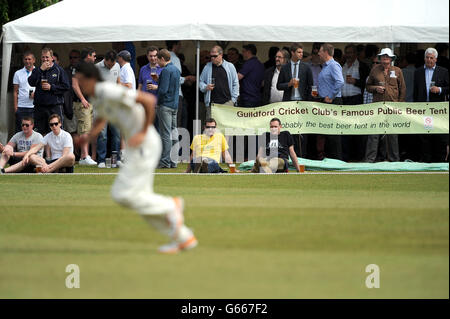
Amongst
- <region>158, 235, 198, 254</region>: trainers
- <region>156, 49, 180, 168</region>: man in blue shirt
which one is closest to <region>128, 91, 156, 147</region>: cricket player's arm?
<region>158, 235, 198, 254</region>: trainers

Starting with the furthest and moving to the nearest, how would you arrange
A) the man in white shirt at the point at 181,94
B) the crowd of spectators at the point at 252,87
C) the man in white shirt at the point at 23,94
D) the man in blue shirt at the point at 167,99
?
the man in white shirt at the point at 181,94 → the man in white shirt at the point at 23,94 → the crowd of spectators at the point at 252,87 → the man in blue shirt at the point at 167,99

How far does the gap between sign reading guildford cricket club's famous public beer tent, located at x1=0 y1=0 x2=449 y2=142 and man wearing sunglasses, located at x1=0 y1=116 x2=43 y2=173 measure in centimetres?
191

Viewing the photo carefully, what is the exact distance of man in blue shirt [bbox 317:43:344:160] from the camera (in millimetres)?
20328

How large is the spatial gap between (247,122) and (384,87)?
2.99 meters

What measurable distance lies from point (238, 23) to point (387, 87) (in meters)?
3.43

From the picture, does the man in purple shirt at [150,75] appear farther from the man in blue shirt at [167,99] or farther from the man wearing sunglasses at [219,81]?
the man wearing sunglasses at [219,81]

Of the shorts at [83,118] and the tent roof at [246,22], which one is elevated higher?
the tent roof at [246,22]

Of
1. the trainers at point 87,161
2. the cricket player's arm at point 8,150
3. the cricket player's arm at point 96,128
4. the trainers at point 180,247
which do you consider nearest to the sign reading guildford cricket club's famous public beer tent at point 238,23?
the trainers at point 87,161

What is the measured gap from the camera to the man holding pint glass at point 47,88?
65.5ft

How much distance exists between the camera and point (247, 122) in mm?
20000

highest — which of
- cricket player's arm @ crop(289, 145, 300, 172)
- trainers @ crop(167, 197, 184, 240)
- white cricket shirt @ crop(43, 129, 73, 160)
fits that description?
trainers @ crop(167, 197, 184, 240)

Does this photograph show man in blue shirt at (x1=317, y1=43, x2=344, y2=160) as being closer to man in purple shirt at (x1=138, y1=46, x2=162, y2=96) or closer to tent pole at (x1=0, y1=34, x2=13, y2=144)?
man in purple shirt at (x1=138, y1=46, x2=162, y2=96)

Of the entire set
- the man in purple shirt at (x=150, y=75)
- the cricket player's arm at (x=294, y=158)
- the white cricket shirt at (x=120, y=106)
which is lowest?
the cricket player's arm at (x=294, y=158)

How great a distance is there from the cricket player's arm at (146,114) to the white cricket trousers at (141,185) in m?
0.11
